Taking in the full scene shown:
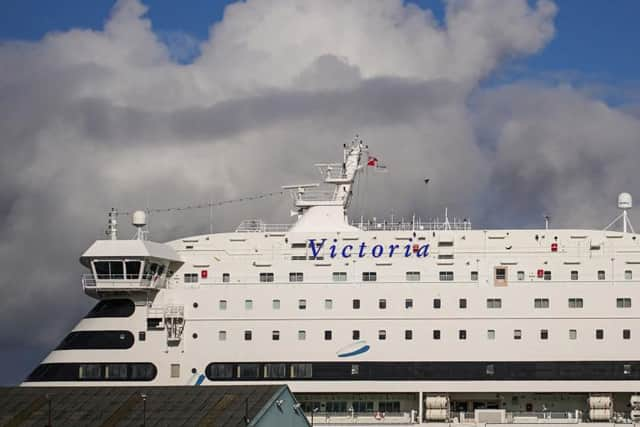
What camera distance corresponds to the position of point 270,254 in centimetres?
5519

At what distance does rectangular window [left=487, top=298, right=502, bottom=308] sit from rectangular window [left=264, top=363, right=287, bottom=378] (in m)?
8.83

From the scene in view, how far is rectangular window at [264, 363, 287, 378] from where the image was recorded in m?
52.1

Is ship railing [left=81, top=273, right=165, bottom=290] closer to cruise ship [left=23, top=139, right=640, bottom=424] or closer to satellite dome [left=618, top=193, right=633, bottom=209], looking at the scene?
cruise ship [left=23, top=139, right=640, bottom=424]

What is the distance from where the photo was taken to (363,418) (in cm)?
5153

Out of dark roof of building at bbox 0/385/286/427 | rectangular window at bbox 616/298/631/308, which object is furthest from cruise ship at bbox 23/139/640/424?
dark roof of building at bbox 0/385/286/427

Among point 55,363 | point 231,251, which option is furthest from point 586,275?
point 55,363

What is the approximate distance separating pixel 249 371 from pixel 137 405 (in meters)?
6.43

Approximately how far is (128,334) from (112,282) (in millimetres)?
2315

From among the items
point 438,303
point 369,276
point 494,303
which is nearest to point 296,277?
point 369,276

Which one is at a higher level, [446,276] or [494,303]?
[446,276]

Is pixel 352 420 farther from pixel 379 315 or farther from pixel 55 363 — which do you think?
pixel 55 363

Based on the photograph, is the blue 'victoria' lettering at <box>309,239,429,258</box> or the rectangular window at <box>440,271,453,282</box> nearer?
the rectangular window at <box>440,271,453,282</box>

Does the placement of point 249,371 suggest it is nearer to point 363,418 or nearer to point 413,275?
point 363,418

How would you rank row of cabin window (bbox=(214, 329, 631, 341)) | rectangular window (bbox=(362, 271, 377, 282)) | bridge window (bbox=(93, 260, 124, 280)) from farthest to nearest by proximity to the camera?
bridge window (bbox=(93, 260, 124, 280)) < rectangular window (bbox=(362, 271, 377, 282)) < row of cabin window (bbox=(214, 329, 631, 341))
